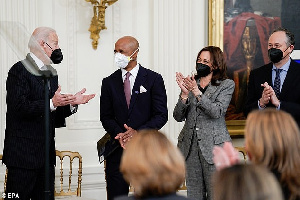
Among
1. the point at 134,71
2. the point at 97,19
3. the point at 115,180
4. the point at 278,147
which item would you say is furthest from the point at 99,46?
the point at 278,147

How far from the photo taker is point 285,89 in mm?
4996

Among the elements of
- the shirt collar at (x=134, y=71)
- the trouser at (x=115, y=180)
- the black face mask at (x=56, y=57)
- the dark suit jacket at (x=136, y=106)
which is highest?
the black face mask at (x=56, y=57)

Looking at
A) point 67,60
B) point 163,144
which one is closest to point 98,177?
point 67,60

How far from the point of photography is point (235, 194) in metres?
2.03

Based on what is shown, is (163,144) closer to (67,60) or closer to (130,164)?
(130,164)

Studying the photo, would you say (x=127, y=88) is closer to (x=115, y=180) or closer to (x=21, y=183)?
(x=115, y=180)

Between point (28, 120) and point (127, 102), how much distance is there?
37.4 inches

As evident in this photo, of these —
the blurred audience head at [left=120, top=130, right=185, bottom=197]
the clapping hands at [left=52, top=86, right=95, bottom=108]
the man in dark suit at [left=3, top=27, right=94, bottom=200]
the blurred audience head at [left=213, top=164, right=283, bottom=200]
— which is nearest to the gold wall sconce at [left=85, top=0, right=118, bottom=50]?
the man in dark suit at [left=3, top=27, right=94, bottom=200]

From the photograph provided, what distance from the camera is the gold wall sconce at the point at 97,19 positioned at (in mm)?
5965

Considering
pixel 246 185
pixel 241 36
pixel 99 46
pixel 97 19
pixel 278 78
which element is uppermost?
pixel 97 19

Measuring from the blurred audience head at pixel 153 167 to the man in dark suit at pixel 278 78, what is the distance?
8.31 ft

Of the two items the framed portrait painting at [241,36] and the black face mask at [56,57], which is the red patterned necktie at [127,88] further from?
the framed portrait painting at [241,36]

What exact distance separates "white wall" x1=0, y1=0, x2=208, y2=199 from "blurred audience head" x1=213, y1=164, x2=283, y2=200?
4100mm

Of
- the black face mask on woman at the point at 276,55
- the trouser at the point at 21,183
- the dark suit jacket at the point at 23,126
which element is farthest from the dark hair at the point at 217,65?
the trouser at the point at 21,183
